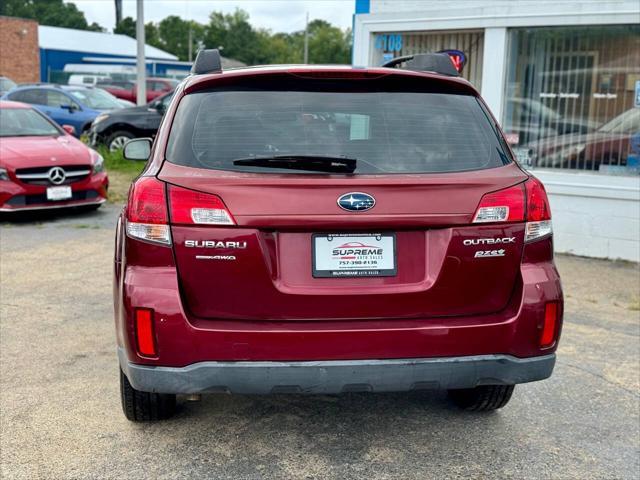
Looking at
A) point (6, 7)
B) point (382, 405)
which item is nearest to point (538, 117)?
point (382, 405)

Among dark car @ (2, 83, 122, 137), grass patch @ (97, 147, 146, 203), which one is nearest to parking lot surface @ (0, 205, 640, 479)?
grass patch @ (97, 147, 146, 203)

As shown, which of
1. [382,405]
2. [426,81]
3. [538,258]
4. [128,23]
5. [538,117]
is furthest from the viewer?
[128,23]

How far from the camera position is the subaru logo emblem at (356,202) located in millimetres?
3129

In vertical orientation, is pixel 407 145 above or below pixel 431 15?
below

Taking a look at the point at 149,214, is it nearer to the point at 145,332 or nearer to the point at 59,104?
the point at 145,332

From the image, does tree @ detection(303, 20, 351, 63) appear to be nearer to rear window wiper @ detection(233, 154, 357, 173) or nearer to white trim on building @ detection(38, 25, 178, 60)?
white trim on building @ detection(38, 25, 178, 60)

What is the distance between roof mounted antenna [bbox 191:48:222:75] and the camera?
3.70 meters

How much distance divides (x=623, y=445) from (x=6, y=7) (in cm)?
10792

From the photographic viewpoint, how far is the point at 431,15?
9.80 metres

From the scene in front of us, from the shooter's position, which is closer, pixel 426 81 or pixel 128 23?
pixel 426 81

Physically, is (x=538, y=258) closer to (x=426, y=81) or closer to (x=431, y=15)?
(x=426, y=81)

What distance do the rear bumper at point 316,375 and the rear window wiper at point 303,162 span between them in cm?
80

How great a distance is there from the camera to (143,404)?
3.78m

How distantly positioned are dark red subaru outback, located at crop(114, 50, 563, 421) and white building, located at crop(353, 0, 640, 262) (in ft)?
18.4
